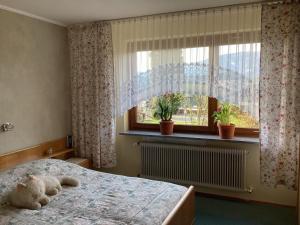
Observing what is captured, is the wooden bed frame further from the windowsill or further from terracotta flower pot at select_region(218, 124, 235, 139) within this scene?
terracotta flower pot at select_region(218, 124, 235, 139)

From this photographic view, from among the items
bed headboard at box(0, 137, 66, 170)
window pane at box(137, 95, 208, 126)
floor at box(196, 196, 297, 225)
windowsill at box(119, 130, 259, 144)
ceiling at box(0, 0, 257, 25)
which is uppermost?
ceiling at box(0, 0, 257, 25)

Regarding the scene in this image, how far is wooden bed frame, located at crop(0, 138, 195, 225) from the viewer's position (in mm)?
2246

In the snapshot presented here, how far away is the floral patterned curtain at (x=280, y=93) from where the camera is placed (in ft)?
9.58

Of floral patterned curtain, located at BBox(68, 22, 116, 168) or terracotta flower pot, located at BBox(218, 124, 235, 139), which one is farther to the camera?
floral patterned curtain, located at BBox(68, 22, 116, 168)

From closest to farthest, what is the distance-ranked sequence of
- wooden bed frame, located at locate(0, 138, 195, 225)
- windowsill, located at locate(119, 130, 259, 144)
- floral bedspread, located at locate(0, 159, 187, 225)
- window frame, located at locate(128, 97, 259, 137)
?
floral bedspread, located at locate(0, 159, 187, 225), wooden bed frame, located at locate(0, 138, 195, 225), windowsill, located at locate(119, 130, 259, 144), window frame, located at locate(128, 97, 259, 137)

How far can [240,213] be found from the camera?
3.21m

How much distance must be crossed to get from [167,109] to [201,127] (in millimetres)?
518

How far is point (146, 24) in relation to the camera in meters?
3.62

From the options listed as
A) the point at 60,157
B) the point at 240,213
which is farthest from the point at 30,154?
the point at 240,213

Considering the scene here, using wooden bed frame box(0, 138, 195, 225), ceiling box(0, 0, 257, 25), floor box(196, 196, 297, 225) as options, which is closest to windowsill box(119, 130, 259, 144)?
floor box(196, 196, 297, 225)

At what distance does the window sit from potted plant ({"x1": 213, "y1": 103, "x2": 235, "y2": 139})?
130mm

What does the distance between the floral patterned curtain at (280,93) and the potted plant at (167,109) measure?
1144mm

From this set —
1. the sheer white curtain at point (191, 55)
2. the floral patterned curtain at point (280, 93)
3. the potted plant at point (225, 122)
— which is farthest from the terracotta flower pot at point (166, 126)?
the floral patterned curtain at point (280, 93)

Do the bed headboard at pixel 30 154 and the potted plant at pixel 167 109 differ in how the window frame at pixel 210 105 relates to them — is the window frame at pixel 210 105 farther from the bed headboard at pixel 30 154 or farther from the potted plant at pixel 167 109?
the bed headboard at pixel 30 154
